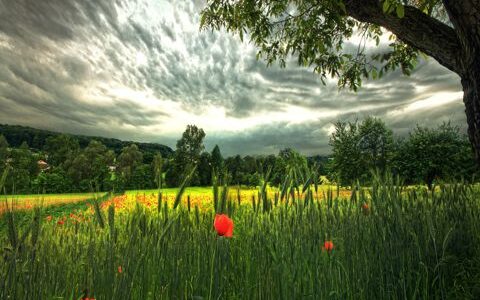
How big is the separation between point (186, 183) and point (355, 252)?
1.97 meters

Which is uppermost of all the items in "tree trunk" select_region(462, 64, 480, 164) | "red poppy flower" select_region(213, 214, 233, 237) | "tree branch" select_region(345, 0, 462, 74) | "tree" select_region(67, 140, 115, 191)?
"tree branch" select_region(345, 0, 462, 74)

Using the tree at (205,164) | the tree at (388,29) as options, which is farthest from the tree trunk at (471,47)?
the tree at (205,164)

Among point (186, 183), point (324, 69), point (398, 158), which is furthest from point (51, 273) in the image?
point (398, 158)

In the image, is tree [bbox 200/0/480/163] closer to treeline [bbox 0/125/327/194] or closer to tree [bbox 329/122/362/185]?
treeline [bbox 0/125/327/194]

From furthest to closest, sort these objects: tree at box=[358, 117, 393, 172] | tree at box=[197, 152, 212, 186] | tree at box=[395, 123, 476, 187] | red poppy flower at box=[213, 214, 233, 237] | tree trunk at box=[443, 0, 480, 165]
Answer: tree at box=[358, 117, 393, 172] < tree at box=[395, 123, 476, 187] < tree trunk at box=[443, 0, 480, 165] < tree at box=[197, 152, 212, 186] < red poppy flower at box=[213, 214, 233, 237]

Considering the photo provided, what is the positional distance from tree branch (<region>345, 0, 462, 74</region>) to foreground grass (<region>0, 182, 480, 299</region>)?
2869mm

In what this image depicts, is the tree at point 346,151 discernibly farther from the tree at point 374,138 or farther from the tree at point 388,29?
the tree at point 388,29

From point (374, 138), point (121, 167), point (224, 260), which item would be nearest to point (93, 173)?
point (121, 167)

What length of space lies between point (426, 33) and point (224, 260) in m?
5.42

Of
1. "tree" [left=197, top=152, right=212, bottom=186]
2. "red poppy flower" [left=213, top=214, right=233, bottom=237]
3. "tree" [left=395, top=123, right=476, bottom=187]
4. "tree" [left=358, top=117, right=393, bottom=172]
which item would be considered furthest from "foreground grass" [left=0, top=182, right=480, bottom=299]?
"tree" [left=358, top=117, right=393, bottom=172]

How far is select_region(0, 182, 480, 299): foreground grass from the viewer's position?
1605 mm

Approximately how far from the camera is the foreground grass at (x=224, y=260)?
161 cm

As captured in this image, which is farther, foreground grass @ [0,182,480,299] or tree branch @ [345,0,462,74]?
tree branch @ [345,0,462,74]

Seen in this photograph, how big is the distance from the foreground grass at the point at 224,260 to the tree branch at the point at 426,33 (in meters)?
2.87
